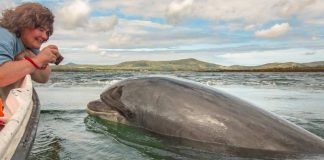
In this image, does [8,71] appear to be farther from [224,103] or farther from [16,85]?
[224,103]

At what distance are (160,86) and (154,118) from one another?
0.45 m

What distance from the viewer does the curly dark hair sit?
434cm

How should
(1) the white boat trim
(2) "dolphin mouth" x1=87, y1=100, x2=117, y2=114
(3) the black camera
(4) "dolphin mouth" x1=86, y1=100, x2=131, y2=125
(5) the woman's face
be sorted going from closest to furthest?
1. (1) the white boat trim
2. (5) the woman's face
3. (3) the black camera
4. (4) "dolphin mouth" x1=86, y1=100, x2=131, y2=125
5. (2) "dolphin mouth" x1=87, y1=100, x2=117, y2=114

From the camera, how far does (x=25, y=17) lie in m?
4.33

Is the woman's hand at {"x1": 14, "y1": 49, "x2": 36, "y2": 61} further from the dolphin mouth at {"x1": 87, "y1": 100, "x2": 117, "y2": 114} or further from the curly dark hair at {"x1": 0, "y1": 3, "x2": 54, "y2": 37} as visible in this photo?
the dolphin mouth at {"x1": 87, "y1": 100, "x2": 117, "y2": 114}

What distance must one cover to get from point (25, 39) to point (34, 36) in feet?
0.34

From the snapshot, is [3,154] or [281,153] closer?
[3,154]

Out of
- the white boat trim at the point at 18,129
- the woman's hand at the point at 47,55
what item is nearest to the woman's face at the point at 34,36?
the woman's hand at the point at 47,55

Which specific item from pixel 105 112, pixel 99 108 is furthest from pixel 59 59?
pixel 99 108

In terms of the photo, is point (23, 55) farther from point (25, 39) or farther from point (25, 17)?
point (25, 17)

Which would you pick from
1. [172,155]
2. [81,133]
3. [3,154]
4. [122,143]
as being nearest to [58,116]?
[81,133]

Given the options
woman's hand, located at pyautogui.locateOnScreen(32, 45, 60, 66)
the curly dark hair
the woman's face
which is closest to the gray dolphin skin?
woman's hand, located at pyautogui.locateOnScreen(32, 45, 60, 66)

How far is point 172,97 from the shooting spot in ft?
17.0

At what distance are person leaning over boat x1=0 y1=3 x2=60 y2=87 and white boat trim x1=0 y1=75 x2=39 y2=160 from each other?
0.72 feet
